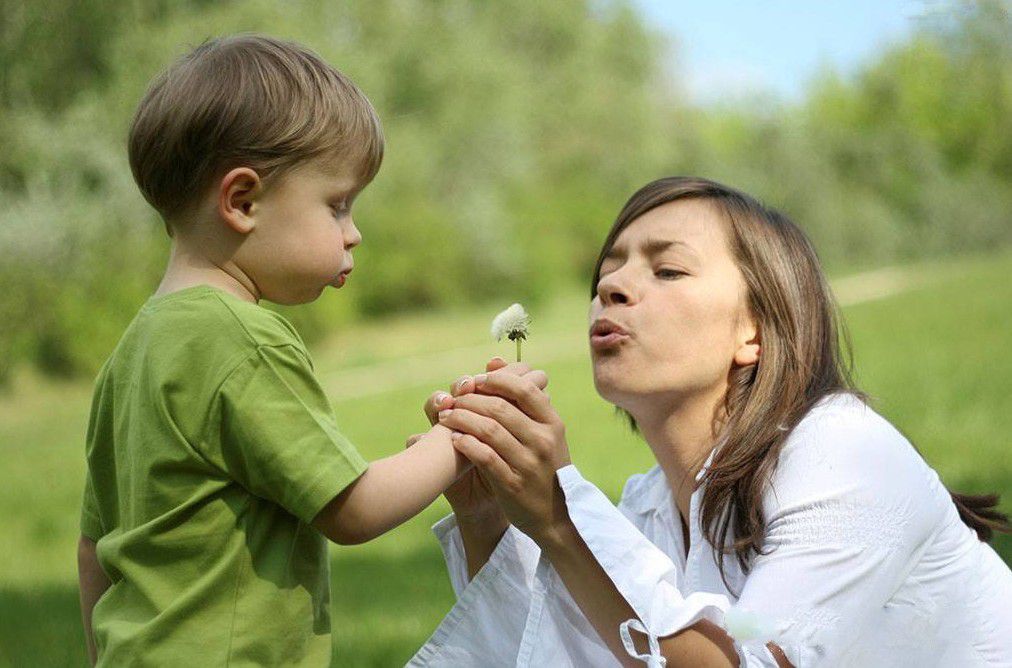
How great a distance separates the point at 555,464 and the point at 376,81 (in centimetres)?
1922

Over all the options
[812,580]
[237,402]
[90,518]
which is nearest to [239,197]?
[237,402]

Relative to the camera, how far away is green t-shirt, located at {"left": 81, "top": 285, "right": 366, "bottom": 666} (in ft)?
7.37

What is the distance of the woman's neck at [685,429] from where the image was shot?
117 inches

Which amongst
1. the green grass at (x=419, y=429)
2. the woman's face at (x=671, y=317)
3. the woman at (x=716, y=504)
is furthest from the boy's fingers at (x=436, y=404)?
the green grass at (x=419, y=429)

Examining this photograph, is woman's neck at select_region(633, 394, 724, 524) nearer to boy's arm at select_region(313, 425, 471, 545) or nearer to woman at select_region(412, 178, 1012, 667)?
woman at select_region(412, 178, 1012, 667)

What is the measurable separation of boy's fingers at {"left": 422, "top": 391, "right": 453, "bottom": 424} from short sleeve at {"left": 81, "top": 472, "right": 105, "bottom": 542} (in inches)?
28.4

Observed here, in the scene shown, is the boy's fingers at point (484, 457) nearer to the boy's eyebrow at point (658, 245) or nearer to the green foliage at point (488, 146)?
the boy's eyebrow at point (658, 245)

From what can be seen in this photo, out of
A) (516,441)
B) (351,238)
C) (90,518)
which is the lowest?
(90,518)

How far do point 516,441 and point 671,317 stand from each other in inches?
22.3

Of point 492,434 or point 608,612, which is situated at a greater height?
point 492,434

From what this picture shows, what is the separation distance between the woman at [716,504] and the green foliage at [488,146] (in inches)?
48.1

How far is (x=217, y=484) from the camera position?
2.30 m

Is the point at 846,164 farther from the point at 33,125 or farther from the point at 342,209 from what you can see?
the point at 342,209

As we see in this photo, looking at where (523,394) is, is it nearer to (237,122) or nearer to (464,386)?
(464,386)
